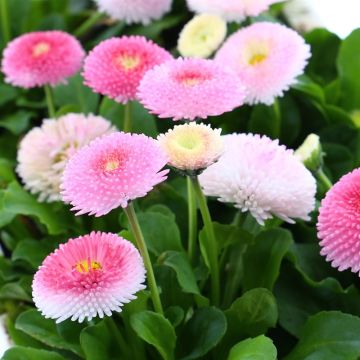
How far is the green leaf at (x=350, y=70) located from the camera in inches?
40.0

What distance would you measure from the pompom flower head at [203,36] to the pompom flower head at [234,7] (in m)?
0.02

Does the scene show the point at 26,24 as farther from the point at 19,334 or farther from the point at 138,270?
the point at 138,270

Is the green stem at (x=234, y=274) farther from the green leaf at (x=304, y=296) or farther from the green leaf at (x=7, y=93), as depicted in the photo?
the green leaf at (x=7, y=93)

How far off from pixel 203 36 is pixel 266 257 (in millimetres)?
370

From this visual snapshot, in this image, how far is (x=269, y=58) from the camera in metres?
0.85

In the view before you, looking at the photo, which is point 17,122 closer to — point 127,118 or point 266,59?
point 127,118

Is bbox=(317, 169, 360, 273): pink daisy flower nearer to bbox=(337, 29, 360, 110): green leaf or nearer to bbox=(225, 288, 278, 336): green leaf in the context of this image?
bbox=(225, 288, 278, 336): green leaf

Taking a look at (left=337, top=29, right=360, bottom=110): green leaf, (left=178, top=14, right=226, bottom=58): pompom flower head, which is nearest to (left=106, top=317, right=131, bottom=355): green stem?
(left=178, top=14, right=226, bottom=58): pompom flower head

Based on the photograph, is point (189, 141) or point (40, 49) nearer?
point (189, 141)

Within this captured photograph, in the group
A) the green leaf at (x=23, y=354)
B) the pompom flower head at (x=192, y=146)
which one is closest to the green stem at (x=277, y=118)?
the pompom flower head at (x=192, y=146)

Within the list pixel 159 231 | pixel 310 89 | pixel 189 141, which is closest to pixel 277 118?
pixel 310 89

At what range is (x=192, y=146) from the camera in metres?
0.61

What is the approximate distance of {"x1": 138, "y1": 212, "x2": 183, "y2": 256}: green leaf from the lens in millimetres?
811

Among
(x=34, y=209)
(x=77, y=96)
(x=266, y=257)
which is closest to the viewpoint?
(x=266, y=257)
